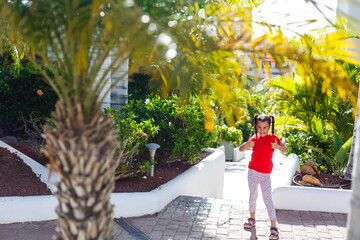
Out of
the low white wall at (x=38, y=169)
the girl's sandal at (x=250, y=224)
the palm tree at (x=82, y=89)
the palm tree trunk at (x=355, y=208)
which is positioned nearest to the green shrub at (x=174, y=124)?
the low white wall at (x=38, y=169)

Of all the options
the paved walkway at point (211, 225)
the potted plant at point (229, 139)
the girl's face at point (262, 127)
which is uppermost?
the girl's face at point (262, 127)

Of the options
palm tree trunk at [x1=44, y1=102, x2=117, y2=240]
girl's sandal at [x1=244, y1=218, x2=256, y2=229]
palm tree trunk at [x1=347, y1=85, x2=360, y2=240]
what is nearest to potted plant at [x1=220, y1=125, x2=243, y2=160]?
girl's sandal at [x1=244, y1=218, x2=256, y2=229]

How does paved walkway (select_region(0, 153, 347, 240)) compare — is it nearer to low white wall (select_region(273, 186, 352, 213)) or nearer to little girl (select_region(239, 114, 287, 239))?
low white wall (select_region(273, 186, 352, 213))

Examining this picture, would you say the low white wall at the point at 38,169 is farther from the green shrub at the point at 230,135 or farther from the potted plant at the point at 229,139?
the green shrub at the point at 230,135

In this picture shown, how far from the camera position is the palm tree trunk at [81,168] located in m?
2.69

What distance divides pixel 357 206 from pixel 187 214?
140 inches

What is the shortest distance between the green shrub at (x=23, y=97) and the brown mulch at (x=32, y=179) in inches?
57.5

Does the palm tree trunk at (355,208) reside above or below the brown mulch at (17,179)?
above

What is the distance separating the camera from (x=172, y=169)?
25.6 ft

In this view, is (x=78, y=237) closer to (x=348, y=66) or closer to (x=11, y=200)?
(x=11, y=200)

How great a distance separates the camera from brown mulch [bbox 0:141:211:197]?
561 centimetres

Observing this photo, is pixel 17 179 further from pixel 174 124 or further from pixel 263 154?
pixel 263 154

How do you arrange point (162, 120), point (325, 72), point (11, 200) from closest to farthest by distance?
point (325, 72) → point (11, 200) → point (162, 120)

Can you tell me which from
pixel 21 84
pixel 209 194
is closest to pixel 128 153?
pixel 209 194
